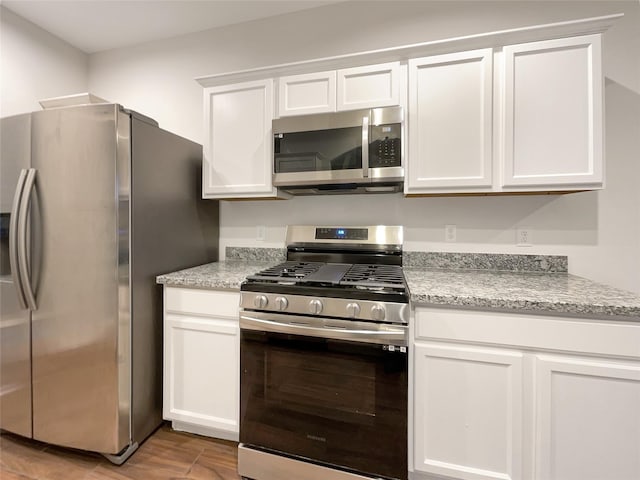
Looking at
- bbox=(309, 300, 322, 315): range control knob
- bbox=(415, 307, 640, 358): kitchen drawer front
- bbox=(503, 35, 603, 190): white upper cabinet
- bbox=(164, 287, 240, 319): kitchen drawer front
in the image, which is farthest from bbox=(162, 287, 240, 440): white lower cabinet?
bbox=(503, 35, 603, 190): white upper cabinet

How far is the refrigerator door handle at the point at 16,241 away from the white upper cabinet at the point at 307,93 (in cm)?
146

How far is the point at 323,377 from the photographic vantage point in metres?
1.34

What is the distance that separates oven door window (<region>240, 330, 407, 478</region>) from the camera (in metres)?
1.26

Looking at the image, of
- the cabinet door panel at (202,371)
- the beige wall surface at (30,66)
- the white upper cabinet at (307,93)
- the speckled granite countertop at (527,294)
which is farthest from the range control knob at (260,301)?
the beige wall surface at (30,66)

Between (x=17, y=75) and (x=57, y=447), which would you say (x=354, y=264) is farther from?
(x=17, y=75)

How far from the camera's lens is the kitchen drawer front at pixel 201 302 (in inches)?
61.9

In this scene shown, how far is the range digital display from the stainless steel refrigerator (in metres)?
1.03

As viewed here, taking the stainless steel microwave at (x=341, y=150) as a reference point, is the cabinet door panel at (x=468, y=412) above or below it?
below

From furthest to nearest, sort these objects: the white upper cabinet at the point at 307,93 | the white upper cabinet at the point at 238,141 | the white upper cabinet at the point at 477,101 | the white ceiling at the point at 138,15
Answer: the white ceiling at the point at 138,15 → the white upper cabinet at the point at 238,141 → the white upper cabinet at the point at 307,93 → the white upper cabinet at the point at 477,101

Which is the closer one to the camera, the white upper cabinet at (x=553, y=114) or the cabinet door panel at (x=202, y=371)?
the white upper cabinet at (x=553, y=114)

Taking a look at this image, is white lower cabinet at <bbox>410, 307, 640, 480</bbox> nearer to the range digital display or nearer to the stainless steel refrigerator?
the range digital display

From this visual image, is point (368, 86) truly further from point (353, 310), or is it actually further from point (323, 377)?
point (323, 377)

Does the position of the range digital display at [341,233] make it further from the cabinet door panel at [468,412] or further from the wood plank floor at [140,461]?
the wood plank floor at [140,461]

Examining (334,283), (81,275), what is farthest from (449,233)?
(81,275)
